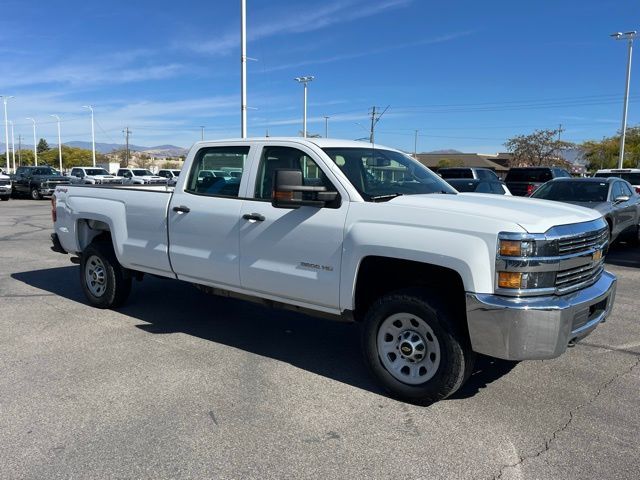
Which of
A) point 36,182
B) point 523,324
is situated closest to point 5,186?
point 36,182

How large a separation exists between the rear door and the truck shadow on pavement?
29.0 inches

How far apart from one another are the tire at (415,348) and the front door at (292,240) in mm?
433

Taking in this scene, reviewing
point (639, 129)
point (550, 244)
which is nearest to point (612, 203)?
point (550, 244)

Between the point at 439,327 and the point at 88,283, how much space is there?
475 cm

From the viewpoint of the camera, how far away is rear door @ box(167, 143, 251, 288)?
5094 mm

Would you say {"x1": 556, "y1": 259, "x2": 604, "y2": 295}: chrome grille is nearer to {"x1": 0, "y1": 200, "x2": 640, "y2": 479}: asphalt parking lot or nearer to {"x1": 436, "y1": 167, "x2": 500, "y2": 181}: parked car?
{"x1": 0, "y1": 200, "x2": 640, "y2": 479}: asphalt parking lot

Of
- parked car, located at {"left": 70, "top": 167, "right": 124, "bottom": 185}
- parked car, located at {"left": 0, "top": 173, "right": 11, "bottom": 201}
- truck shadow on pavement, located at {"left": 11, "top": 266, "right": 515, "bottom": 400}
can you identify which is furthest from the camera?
parked car, located at {"left": 70, "top": 167, "right": 124, "bottom": 185}

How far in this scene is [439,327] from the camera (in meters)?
3.88

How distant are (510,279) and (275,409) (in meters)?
1.89

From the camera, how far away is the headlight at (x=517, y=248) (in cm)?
354

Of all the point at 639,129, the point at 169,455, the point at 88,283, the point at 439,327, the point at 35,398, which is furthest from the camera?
the point at 639,129

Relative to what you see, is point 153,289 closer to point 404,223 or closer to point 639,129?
point 404,223

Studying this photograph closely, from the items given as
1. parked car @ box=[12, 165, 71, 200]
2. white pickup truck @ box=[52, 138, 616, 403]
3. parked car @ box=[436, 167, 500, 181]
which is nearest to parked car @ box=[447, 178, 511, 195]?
parked car @ box=[436, 167, 500, 181]

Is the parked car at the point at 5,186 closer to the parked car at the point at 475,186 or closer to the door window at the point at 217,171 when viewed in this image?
the parked car at the point at 475,186
